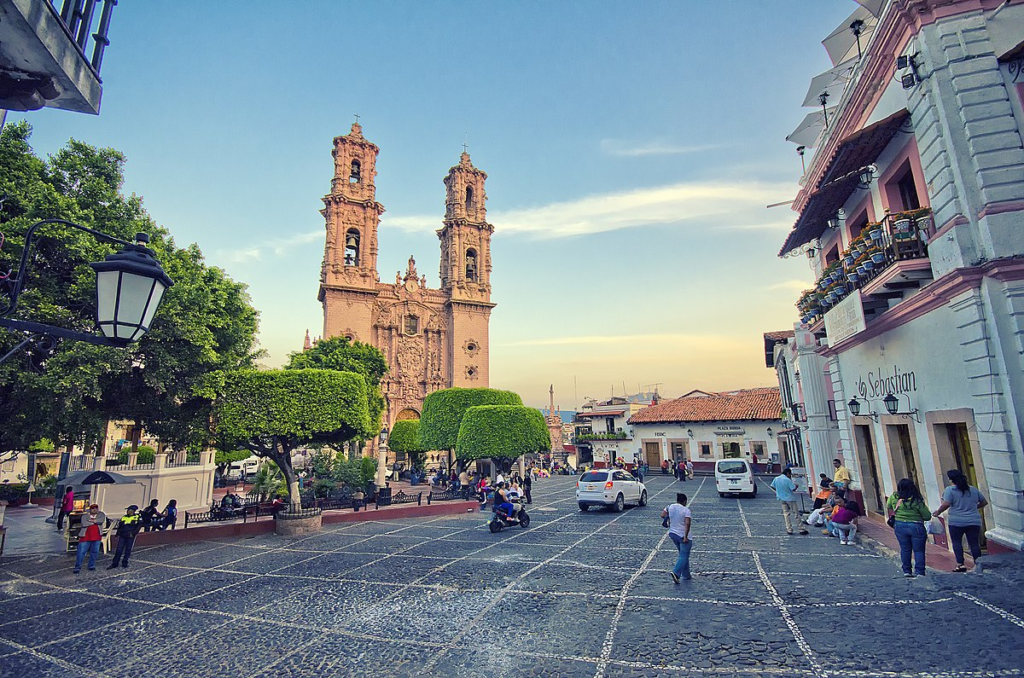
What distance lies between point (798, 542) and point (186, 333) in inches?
622

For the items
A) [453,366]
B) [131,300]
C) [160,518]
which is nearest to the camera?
[131,300]

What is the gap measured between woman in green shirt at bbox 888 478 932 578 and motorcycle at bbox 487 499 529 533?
30.0 feet

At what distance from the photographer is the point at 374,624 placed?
6.49 metres

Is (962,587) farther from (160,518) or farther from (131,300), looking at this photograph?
(160,518)

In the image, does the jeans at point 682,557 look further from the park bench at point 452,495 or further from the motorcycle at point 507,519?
the park bench at point 452,495

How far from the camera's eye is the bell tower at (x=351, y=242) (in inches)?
1719

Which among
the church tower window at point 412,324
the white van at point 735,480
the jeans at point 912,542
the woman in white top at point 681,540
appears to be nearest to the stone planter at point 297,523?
the woman in white top at point 681,540

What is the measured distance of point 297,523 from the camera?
48.2ft

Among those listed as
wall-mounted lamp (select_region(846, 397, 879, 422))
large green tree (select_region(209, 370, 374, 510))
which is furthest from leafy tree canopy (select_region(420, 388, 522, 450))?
wall-mounted lamp (select_region(846, 397, 879, 422))

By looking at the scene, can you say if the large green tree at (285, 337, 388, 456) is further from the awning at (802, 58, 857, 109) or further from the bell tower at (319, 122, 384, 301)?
the awning at (802, 58, 857, 109)

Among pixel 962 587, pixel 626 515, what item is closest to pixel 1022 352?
pixel 962 587

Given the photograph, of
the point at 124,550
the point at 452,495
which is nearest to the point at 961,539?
the point at 124,550

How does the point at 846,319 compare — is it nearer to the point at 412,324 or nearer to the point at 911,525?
the point at 911,525

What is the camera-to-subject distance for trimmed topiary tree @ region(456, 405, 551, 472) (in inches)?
938
